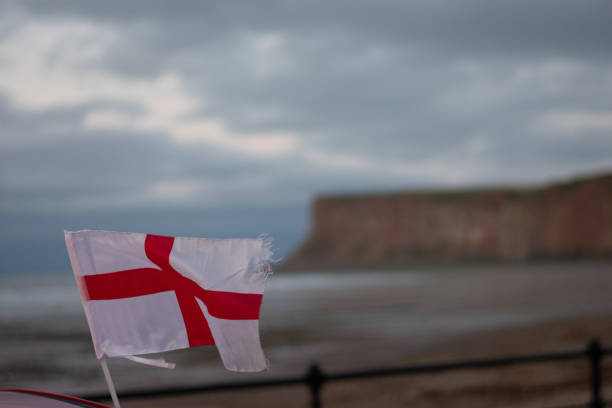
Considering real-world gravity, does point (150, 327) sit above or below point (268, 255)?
below

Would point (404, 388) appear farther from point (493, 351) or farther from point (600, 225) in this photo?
point (600, 225)

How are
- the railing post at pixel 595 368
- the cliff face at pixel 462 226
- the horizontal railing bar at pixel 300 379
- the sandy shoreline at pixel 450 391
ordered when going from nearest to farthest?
the horizontal railing bar at pixel 300 379 → the railing post at pixel 595 368 → the sandy shoreline at pixel 450 391 → the cliff face at pixel 462 226

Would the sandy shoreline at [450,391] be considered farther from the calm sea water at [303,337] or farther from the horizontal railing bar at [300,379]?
the horizontal railing bar at [300,379]

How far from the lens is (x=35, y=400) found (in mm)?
2141

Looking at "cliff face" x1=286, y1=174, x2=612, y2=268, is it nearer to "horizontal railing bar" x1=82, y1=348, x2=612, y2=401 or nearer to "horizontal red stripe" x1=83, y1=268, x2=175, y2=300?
"horizontal railing bar" x1=82, y1=348, x2=612, y2=401

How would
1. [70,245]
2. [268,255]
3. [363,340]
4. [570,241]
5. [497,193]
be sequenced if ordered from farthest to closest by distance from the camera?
[497,193]
[570,241]
[363,340]
[268,255]
[70,245]

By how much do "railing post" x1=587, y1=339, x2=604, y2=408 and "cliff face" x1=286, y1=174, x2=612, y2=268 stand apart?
308 ft

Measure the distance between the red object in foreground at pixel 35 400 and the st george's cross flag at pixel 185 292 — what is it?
1.40 ft

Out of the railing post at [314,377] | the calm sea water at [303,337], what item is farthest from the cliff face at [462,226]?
the railing post at [314,377]

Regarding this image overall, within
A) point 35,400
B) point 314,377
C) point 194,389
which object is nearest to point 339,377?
point 314,377

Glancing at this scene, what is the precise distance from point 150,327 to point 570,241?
10369cm

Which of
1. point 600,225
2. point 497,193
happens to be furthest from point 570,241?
point 497,193

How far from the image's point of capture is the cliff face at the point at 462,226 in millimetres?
95062

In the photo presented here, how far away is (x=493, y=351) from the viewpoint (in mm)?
12367
